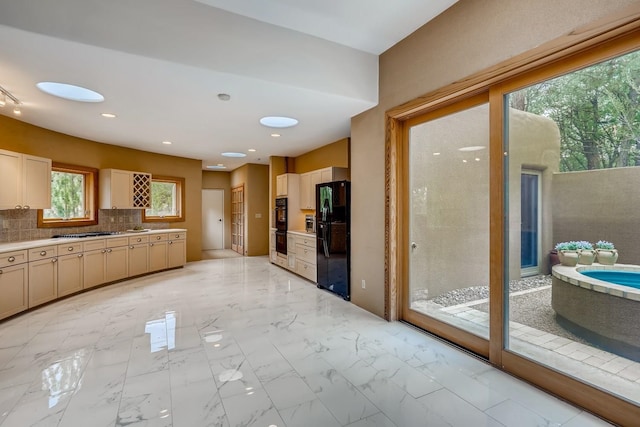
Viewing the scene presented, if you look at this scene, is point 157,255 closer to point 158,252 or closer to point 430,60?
point 158,252

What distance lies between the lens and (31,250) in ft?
11.9

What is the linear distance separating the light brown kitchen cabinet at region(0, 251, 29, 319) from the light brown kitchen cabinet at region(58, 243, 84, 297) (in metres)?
0.52

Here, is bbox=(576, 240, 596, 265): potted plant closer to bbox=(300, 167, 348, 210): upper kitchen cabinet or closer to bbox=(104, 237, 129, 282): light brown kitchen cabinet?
bbox=(300, 167, 348, 210): upper kitchen cabinet

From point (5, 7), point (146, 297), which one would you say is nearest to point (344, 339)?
point (146, 297)

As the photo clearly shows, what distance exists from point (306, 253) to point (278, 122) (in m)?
2.44

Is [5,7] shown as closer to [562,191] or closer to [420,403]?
[420,403]

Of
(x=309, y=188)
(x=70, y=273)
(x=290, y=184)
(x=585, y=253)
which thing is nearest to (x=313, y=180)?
(x=309, y=188)


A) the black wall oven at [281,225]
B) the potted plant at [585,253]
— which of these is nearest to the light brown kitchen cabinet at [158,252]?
the black wall oven at [281,225]

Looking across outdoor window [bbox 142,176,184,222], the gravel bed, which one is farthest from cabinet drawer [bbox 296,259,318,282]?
outdoor window [bbox 142,176,184,222]

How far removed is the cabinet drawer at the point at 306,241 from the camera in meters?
5.23

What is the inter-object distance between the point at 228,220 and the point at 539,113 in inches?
357

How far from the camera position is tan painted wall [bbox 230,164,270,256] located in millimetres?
8070

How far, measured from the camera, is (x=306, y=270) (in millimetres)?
5453

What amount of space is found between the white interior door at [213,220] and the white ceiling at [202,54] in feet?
18.0
